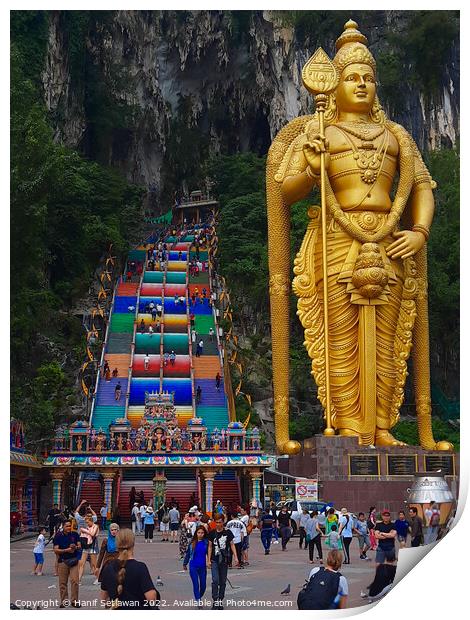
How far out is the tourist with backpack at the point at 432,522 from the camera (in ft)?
30.1

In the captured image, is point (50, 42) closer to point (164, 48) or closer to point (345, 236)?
point (164, 48)

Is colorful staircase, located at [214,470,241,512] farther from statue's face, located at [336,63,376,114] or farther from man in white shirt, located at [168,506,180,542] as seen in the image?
statue's face, located at [336,63,376,114]

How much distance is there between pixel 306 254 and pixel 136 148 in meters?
15.7

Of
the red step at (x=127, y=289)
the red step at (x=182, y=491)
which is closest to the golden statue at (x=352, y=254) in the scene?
the red step at (x=182, y=491)

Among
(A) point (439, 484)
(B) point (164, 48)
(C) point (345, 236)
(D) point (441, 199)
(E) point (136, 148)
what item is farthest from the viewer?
(B) point (164, 48)

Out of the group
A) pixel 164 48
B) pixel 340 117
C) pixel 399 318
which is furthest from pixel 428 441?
pixel 164 48

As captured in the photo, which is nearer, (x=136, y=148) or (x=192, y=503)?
(x=192, y=503)

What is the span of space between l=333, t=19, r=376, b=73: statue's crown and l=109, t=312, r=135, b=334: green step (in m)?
11.0

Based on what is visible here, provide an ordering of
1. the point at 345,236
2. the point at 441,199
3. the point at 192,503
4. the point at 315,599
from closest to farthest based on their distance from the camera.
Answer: the point at 315,599 → the point at 345,236 → the point at 192,503 → the point at 441,199

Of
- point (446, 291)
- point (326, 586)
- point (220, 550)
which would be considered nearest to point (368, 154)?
point (446, 291)

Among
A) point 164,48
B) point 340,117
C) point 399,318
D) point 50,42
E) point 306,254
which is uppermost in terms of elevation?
point 164,48

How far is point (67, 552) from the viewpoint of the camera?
23.9 ft

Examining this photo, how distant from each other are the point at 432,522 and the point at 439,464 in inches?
117

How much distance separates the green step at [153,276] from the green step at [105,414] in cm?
791
